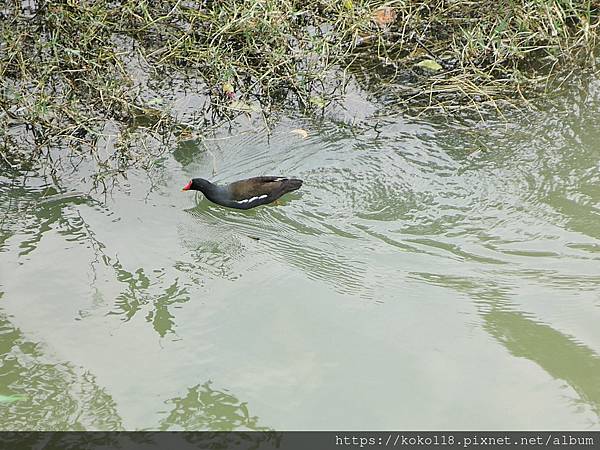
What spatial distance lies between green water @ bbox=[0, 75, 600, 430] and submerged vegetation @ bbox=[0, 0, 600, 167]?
0.33m

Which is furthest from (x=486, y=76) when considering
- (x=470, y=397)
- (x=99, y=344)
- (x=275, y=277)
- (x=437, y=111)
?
(x=99, y=344)

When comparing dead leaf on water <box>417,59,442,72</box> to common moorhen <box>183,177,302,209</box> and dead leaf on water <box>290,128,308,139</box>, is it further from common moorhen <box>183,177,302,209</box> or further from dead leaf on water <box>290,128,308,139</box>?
common moorhen <box>183,177,302,209</box>

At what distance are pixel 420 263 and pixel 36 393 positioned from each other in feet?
7.81

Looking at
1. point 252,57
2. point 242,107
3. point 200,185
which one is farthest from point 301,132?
point 200,185

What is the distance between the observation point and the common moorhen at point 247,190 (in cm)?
534

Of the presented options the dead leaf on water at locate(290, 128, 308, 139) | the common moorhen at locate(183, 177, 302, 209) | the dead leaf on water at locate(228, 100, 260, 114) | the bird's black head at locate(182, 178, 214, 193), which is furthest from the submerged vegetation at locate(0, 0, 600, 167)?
the common moorhen at locate(183, 177, 302, 209)

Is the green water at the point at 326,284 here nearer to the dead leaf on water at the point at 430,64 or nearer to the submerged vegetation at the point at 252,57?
the submerged vegetation at the point at 252,57

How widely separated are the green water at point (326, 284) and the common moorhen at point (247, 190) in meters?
0.15

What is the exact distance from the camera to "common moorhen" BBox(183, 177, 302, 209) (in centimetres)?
534

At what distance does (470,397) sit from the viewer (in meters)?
4.03

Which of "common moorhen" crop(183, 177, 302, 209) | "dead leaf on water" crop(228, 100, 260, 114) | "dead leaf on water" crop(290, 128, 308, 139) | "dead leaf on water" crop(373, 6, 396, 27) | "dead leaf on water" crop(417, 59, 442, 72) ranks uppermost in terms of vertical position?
"dead leaf on water" crop(373, 6, 396, 27)

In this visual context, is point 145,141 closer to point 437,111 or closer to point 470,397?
point 437,111

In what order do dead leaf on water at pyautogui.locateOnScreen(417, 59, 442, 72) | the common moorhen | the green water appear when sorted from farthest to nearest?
dead leaf on water at pyautogui.locateOnScreen(417, 59, 442, 72), the common moorhen, the green water

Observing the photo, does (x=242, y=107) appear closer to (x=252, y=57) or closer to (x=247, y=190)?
(x=252, y=57)
